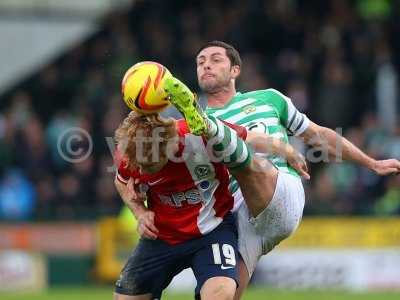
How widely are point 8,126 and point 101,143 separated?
5.02 feet

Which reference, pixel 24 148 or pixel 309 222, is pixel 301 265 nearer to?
pixel 309 222

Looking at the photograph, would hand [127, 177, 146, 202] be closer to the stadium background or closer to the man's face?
the man's face

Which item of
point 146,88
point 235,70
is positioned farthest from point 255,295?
point 146,88

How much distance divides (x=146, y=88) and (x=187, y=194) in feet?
3.18

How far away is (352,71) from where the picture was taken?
65.5 ft

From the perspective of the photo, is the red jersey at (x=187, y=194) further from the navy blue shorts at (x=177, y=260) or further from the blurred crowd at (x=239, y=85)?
the blurred crowd at (x=239, y=85)

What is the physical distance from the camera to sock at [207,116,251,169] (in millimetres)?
8273

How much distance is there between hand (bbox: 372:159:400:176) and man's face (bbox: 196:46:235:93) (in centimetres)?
125

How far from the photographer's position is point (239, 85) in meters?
19.1

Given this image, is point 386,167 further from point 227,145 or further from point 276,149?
point 227,145

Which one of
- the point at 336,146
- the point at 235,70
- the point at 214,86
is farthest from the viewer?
the point at 336,146

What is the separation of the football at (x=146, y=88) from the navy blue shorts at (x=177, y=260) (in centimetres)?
114

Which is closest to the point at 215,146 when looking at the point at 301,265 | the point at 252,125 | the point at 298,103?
the point at 252,125

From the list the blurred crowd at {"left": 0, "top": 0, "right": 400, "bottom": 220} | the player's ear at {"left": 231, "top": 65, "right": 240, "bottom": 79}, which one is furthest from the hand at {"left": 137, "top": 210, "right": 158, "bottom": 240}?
the blurred crowd at {"left": 0, "top": 0, "right": 400, "bottom": 220}
